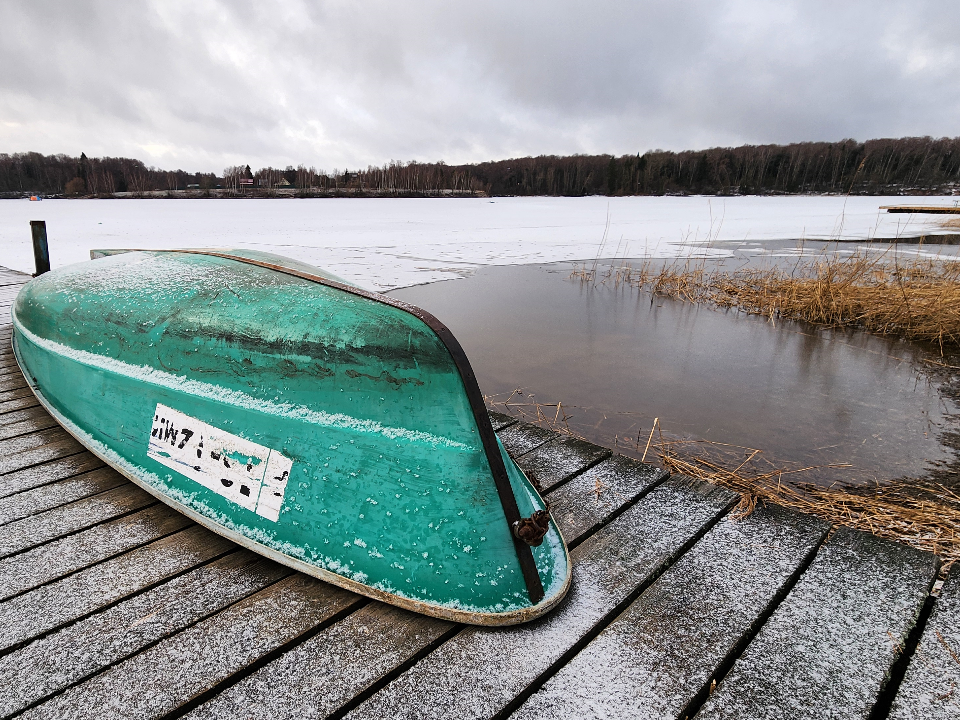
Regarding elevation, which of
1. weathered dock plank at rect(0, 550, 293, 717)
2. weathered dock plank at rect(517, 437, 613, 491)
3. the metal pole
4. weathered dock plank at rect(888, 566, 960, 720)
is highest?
the metal pole

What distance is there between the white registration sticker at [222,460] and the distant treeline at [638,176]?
132 ft

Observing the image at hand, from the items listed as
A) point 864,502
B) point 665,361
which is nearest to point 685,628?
point 864,502

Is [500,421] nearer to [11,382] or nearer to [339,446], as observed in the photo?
[339,446]

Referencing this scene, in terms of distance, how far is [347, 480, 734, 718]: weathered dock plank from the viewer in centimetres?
101

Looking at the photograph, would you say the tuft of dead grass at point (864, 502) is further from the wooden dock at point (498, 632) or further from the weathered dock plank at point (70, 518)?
the weathered dock plank at point (70, 518)

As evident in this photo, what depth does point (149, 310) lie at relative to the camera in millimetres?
1703

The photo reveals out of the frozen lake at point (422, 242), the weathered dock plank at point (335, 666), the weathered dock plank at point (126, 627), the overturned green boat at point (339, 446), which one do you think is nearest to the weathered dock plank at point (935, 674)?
the overturned green boat at point (339, 446)

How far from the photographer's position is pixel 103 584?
127 cm

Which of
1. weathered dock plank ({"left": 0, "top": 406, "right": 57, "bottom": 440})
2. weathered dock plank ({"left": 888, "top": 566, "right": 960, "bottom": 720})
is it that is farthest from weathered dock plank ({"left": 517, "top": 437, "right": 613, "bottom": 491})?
weathered dock plank ({"left": 0, "top": 406, "right": 57, "bottom": 440})

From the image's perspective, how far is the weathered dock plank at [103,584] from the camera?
1.16m

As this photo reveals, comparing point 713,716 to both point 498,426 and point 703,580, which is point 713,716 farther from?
point 498,426

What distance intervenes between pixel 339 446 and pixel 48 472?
47.4 inches

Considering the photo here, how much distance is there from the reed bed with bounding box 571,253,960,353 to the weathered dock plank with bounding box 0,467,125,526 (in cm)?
529

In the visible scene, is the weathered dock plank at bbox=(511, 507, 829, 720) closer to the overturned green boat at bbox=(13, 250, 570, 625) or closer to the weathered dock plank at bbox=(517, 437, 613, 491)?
the overturned green boat at bbox=(13, 250, 570, 625)
